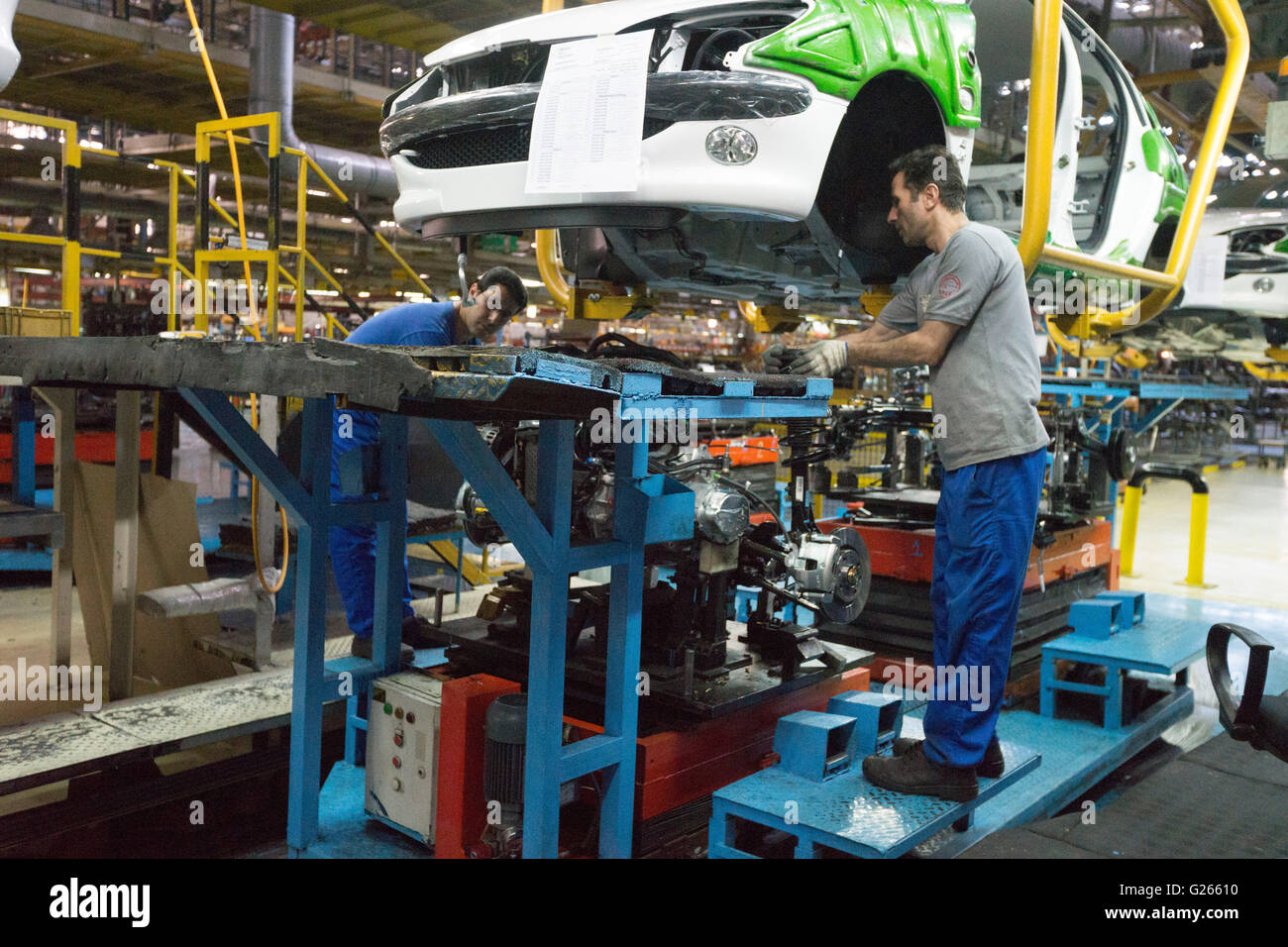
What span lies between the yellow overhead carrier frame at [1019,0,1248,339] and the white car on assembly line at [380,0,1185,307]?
0.32 m

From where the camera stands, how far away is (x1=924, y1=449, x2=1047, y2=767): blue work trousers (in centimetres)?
281

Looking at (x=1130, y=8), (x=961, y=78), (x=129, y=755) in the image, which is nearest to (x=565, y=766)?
(x=129, y=755)

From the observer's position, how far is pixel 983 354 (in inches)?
113

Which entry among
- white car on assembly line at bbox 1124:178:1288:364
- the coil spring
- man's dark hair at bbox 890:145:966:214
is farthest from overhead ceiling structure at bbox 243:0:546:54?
white car on assembly line at bbox 1124:178:1288:364

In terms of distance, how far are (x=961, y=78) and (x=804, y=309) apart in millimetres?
2156

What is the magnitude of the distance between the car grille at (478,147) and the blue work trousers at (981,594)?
1.36 m

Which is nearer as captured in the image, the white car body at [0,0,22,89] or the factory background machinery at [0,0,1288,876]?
the factory background machinery at [0,0,1288,876]

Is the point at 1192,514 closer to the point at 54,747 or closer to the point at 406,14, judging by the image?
the point at 406,14

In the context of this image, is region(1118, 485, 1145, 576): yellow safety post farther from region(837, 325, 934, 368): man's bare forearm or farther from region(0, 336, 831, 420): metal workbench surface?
region(0, 336, 831, 420): metal workbench surface

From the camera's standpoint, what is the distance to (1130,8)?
30.7ft

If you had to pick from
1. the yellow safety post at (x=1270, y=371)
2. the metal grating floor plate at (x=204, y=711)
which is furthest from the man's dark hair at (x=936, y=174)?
the yellow safety post at (x=1270, y=371)

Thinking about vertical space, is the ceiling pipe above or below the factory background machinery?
above

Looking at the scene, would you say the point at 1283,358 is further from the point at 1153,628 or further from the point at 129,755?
the point at 129,755

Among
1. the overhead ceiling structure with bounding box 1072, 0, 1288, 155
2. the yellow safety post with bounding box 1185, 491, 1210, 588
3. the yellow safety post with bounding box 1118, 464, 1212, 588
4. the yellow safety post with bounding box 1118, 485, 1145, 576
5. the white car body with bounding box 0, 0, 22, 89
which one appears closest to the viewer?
the white car body with bounding box 0, 0, 22, 89
